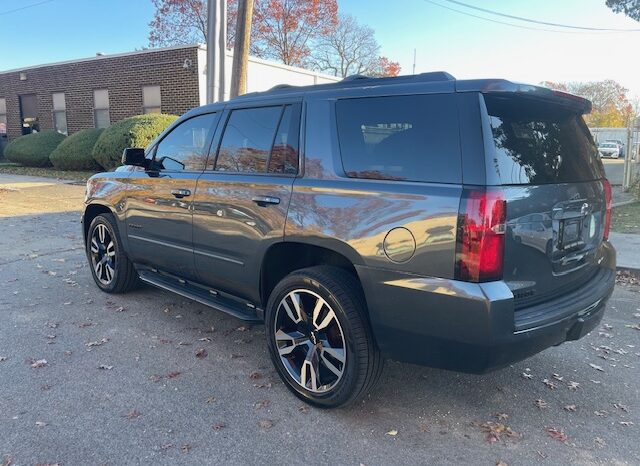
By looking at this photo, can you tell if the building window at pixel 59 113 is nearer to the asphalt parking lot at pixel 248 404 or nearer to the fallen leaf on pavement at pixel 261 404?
the asphalt parking lot at pixel 248 404

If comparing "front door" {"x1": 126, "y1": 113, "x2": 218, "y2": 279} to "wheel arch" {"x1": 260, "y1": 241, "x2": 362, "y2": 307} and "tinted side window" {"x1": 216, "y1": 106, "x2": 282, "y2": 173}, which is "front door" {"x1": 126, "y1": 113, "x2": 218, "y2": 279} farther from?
"wheel arch" {"x1": 260, "y1": 241, "x2": 362, "y2": 307}

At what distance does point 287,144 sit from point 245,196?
18.3 inches

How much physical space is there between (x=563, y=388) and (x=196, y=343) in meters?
2.75

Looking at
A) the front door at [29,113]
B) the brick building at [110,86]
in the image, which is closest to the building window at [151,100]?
the brick building at [110,86]

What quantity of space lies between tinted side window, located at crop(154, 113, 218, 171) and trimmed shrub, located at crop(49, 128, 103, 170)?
13.2 m

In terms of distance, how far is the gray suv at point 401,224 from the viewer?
2.54 metres

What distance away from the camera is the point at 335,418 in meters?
→ 3.09

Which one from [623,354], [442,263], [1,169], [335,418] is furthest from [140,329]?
[1,169]

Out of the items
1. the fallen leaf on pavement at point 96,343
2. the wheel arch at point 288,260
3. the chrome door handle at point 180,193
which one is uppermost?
the chrome door handle at point 180,193

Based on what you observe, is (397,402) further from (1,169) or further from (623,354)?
(1,169)

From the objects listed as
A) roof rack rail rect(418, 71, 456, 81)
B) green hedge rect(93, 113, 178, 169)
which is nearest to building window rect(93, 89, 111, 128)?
green hedge rect(93, 113, 178, 169)

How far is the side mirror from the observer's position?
4535 millimetres

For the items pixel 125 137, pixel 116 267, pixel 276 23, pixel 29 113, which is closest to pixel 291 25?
pixel 276 23

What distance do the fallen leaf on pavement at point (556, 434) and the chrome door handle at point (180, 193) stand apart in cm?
298
